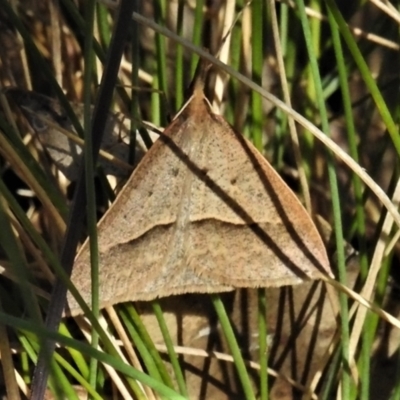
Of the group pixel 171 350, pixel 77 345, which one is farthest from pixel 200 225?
pixel 77 345

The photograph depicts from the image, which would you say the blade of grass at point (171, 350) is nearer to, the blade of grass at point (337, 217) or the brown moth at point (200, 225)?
the brown moth at point (200, 225)

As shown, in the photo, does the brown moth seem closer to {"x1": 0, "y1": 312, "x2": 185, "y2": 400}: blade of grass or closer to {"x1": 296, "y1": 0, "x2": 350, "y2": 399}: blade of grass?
{"x1": 296, "y1": 0, "x2": 350, "y2": 399}: blade of grass

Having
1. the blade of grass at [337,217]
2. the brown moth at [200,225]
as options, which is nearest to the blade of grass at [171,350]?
the brown moth at [200,225]

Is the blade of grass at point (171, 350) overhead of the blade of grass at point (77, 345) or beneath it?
beneath

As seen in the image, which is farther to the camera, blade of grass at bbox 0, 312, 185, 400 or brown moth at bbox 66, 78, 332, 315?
brown moth at bbox 66, 78, 332, 315

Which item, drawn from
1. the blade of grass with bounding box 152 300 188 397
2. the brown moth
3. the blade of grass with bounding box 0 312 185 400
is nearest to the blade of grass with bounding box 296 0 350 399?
the brown moth

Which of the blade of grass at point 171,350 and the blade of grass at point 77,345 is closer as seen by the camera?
the blade of grass at point 77,345

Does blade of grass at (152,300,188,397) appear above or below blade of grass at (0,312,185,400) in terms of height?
below

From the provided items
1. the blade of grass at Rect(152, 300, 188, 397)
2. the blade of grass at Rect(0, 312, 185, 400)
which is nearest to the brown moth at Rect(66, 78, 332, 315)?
the blade of grass at Rect(152, 300, 188, 397)

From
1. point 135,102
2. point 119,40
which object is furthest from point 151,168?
point 119,40
